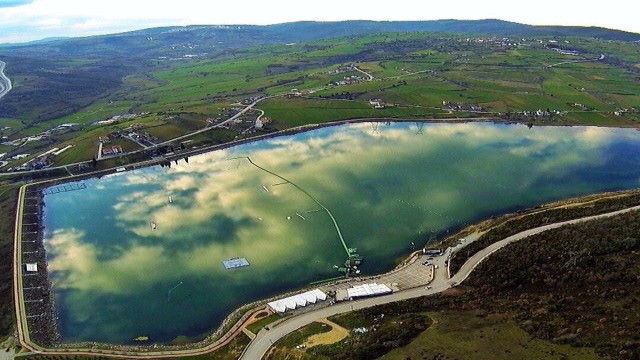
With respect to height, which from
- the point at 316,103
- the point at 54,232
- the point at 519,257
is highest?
the point at 316,103

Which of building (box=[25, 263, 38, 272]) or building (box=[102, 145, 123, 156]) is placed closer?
building (box=[25, 263, 38, 272])

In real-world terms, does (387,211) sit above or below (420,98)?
below

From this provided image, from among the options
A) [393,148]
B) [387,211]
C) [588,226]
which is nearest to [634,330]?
[588,226]

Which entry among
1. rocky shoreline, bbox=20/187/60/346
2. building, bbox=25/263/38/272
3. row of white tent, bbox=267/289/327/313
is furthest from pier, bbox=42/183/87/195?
row of white tent, bbox=267/289/327/313

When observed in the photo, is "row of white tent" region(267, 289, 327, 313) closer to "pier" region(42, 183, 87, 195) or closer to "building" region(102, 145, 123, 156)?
"pier" region(42, 183, 87, 195)

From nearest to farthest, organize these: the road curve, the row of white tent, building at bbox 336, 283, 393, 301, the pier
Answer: the road curve
the row of white tent
building at bbox 336, 283, 393, 301
the pier

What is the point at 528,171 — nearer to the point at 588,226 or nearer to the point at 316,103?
the point at 588,226
